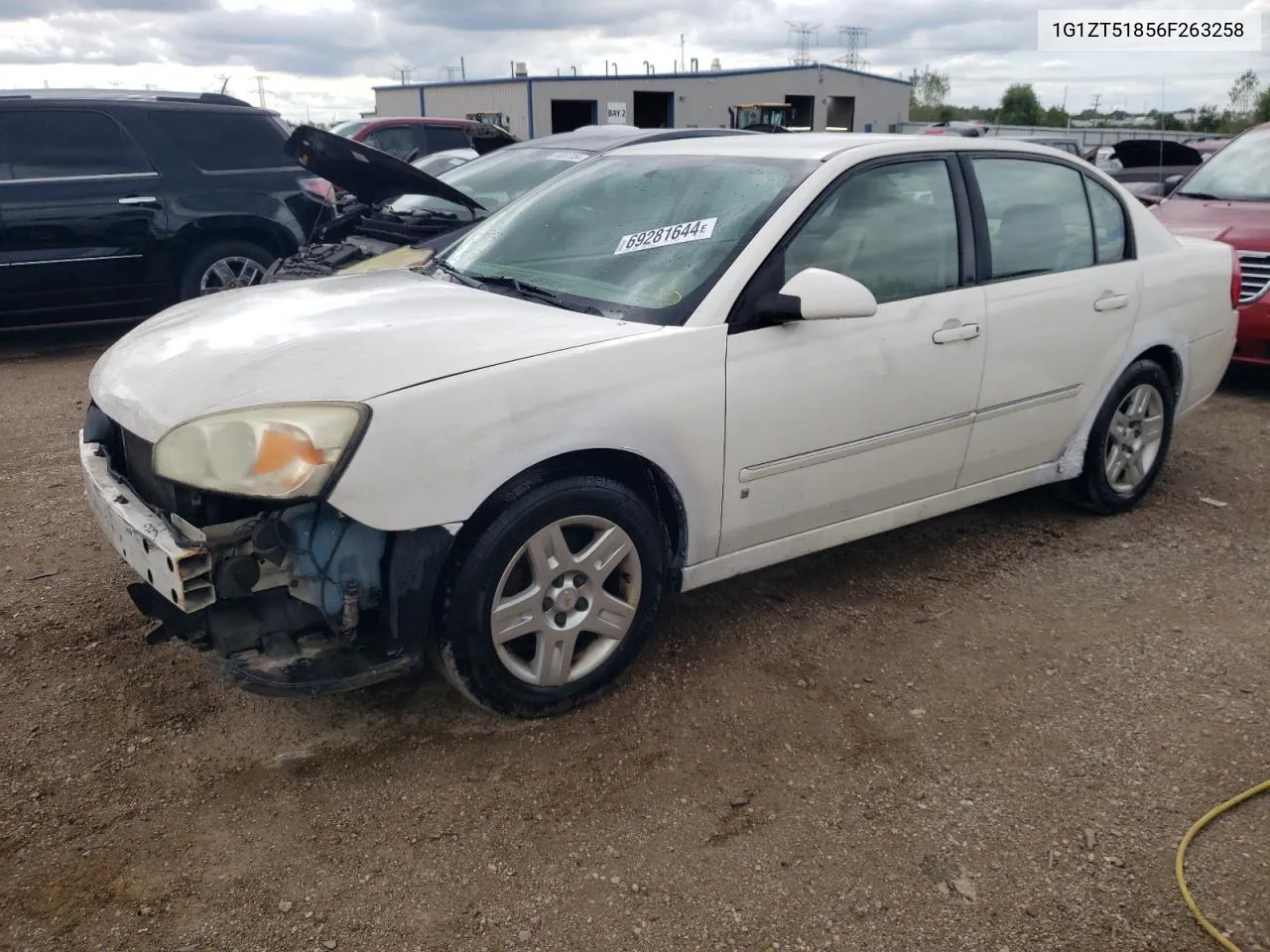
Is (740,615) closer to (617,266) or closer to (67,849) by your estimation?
(617,266)

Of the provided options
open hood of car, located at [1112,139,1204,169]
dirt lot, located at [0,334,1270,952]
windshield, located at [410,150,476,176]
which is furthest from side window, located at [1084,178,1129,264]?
open hood of car, located at [1112,139,1204,169]

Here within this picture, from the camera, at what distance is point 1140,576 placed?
4195 mm

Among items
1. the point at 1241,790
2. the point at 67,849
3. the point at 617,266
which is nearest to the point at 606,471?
the point at 617,266

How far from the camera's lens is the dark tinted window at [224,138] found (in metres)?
7.97

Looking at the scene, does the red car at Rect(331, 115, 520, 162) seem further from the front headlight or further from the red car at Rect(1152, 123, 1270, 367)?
the front headlight

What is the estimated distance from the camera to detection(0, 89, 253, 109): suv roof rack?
24.6ft

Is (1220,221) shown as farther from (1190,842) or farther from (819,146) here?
(1190,842)

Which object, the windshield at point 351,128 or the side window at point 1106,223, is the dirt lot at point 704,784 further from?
the windshield at point 351,128

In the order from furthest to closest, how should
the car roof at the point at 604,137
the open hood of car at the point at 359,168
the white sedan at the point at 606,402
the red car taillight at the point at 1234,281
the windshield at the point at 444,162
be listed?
1. the windshield at the point at 444,162
2. the car roof at the point at 604,137
3. the open hood of car at the point at 359,168
4. the red car taillight at the point at 1234,281
5. the white sedan at the point at 606,402

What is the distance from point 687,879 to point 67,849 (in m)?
1.51

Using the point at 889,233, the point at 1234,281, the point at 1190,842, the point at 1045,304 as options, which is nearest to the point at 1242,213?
Result: the point at 1234,281

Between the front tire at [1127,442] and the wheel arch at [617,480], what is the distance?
2259 millimetres

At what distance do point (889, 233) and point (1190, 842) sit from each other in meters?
2.12

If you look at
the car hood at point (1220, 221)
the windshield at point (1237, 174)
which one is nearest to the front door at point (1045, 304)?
the car hood at point (1220, 221)
